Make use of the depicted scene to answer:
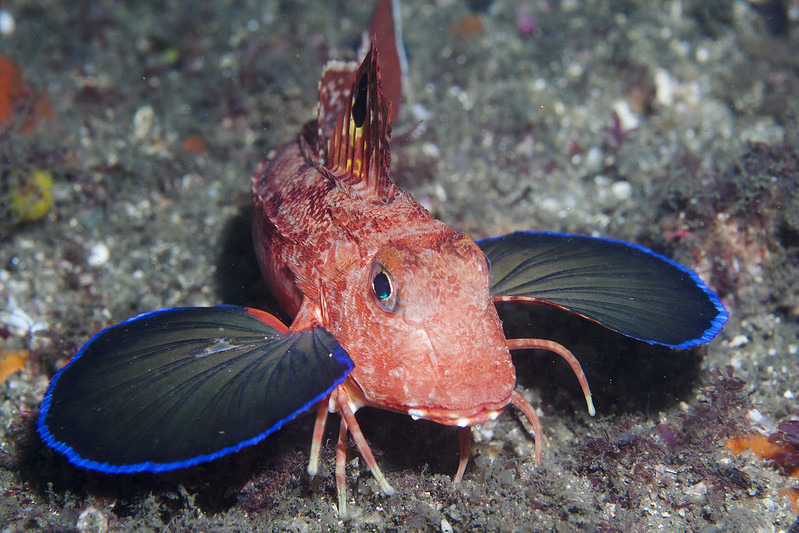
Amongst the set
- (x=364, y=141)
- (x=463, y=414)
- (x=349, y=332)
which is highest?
(x=364, y=141)

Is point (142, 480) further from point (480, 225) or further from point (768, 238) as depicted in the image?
point (768, 238)

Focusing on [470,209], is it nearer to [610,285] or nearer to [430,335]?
[610,285]

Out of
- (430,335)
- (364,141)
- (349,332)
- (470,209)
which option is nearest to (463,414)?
(430,335)

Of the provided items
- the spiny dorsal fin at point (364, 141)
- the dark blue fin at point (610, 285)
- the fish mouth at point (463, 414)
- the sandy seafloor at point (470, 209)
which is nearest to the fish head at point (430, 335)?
the fish mouth at point (463, 414)

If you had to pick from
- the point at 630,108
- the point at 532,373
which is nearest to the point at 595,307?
the point at 532,373

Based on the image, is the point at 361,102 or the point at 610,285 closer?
the point at 361,102

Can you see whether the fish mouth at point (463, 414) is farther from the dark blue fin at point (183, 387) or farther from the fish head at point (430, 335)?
the dark blue fin at point (183, 387)
